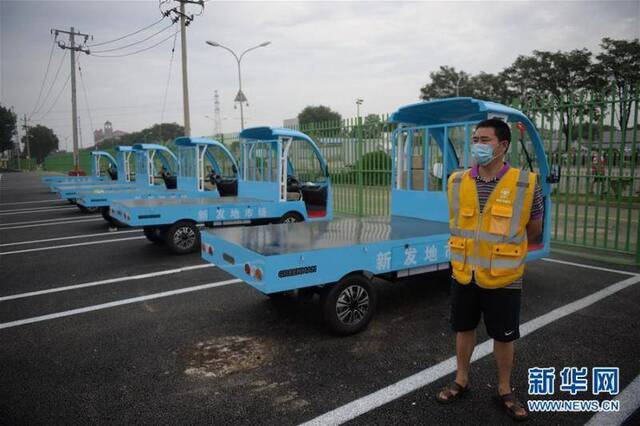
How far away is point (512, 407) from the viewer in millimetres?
2559

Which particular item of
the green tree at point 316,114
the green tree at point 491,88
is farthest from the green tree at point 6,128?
the green tree at point 491,88

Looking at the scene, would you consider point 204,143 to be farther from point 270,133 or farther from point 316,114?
point 316,114

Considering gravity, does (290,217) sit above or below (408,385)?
above

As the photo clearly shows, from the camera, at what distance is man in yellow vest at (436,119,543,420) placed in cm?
243

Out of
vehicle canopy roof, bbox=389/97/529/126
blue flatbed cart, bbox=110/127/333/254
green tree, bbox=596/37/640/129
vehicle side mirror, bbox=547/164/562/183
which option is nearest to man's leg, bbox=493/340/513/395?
vehicle canopy roof, bbox=389/97/529/126

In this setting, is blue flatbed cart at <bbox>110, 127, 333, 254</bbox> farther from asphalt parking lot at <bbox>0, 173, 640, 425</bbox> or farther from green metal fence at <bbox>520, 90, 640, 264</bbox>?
green metal fence at <bbox>520, 90, 640, 264</bbox>

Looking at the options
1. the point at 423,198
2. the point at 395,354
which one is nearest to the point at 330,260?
the point at 395,354

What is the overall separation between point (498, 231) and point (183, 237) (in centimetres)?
553

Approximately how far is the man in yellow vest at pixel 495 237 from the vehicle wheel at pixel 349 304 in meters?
1.12

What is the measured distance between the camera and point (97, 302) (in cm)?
473

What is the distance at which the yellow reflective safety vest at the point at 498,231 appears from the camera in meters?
2.43

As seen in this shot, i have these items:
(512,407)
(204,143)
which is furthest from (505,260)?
(204,143)

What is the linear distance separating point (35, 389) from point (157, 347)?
88cm

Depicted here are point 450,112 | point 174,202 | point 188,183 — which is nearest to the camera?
point 450,112
